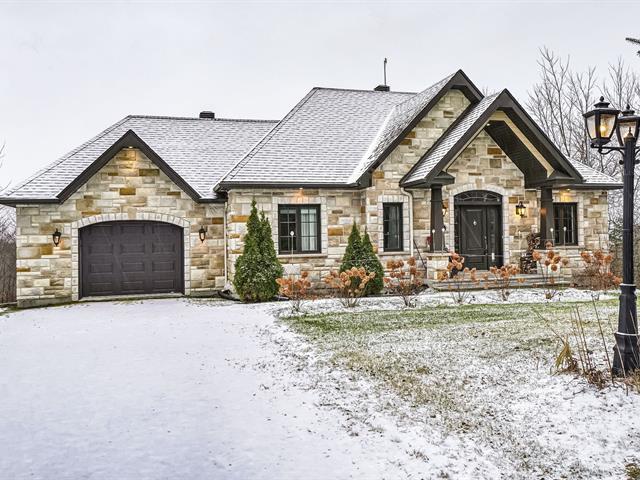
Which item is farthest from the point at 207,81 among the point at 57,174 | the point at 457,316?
the point at 457,316

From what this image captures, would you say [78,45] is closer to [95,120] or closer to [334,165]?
[334,165]

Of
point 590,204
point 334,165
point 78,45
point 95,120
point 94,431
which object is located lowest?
point 94,431

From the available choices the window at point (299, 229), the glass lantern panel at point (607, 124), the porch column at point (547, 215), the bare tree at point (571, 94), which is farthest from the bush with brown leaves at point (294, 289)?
the bare tree at point (571, 94)

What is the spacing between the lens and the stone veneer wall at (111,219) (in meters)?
13.0

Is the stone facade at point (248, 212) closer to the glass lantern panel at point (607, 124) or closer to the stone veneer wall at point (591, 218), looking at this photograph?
the stone veneer wall at point (591, 218)

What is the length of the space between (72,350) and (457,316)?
700cm

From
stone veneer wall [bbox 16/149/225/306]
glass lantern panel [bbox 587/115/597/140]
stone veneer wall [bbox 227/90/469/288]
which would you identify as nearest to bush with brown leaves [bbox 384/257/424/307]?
stone veneer wall [bbox 227/90/469/288]

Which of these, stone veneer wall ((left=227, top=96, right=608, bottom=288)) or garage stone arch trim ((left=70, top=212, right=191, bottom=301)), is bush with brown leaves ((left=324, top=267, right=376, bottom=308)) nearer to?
stone veneer wall ((left=227, top=96, right=608, bottom=288))

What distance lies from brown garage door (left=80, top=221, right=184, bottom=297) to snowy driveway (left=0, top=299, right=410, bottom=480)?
5211 mm

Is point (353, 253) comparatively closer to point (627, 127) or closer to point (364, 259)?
point (364, 259)

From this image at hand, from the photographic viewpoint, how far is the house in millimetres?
13344

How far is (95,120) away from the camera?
94312mm

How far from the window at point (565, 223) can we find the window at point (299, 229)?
8.02 metres

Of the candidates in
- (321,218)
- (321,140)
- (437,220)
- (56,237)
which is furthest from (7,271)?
(437,220)
